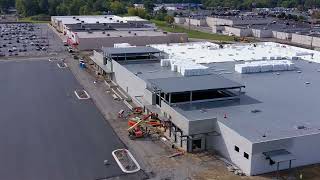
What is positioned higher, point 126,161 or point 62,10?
point 62,10

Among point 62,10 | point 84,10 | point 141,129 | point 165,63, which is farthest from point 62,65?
point 62,10

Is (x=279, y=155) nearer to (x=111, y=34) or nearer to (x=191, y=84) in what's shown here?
(x=191, y=84)

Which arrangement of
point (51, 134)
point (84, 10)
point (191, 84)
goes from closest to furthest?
point (51, 134), point (191, 84), point (84, 10)

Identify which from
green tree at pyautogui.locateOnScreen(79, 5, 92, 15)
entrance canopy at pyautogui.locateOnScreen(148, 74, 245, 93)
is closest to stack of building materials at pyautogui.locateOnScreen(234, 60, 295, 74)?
entrance canopy at pyautogui.locateOnScreen(148, 74, 245, 93)

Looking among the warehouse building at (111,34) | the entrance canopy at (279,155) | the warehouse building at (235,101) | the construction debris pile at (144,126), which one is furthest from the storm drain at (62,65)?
the entrance canopy at (279,155)

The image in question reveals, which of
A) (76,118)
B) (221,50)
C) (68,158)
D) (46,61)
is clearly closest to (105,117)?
(76,118)

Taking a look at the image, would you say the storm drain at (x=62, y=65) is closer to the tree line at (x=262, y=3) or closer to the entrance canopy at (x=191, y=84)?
the entrance canopy at (x=191, y=84)
